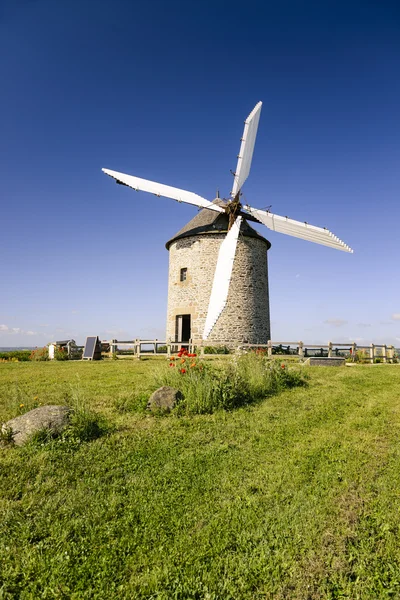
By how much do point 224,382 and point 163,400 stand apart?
1777 mm

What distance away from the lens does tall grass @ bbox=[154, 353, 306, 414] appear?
804 centimetres

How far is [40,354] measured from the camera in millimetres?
22766

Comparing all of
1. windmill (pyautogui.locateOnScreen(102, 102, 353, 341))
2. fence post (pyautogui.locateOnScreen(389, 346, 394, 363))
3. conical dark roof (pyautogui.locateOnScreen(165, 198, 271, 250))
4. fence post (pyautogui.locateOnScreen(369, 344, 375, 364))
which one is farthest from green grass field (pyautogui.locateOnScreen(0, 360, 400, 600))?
fence post (pyautogui.locateOnScreen(389, 346, 394, 363))

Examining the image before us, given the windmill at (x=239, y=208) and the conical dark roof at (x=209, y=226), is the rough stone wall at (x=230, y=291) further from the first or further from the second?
the windmill at (x=239, y=208)

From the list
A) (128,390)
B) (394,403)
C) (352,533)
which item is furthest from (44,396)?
(394,403)

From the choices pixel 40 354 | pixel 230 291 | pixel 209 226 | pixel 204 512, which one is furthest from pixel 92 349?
pixel 204 512

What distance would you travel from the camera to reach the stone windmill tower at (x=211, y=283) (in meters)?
21.6

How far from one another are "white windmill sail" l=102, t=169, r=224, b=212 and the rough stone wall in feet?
11.1

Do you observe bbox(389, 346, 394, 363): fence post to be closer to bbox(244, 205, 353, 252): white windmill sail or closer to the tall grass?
bbox(244, 205, 353, 252): white windmill sail

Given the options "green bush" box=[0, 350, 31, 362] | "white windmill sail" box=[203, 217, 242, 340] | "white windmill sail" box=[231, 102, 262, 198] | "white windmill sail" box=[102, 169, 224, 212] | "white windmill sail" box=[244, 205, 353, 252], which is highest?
"white windmill sail" box=[231, 102, 262, 198]

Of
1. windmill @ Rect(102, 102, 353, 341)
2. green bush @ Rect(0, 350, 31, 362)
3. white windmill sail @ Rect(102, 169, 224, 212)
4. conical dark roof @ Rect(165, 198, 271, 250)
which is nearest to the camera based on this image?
windmill @ Rect(102, 102, 353, 341)

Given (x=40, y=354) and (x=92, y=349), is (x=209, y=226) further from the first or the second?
(x=40, y=354)

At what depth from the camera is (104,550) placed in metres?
3.47

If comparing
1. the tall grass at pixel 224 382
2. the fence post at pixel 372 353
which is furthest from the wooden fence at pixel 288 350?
the tall grass at pixel 224 382
